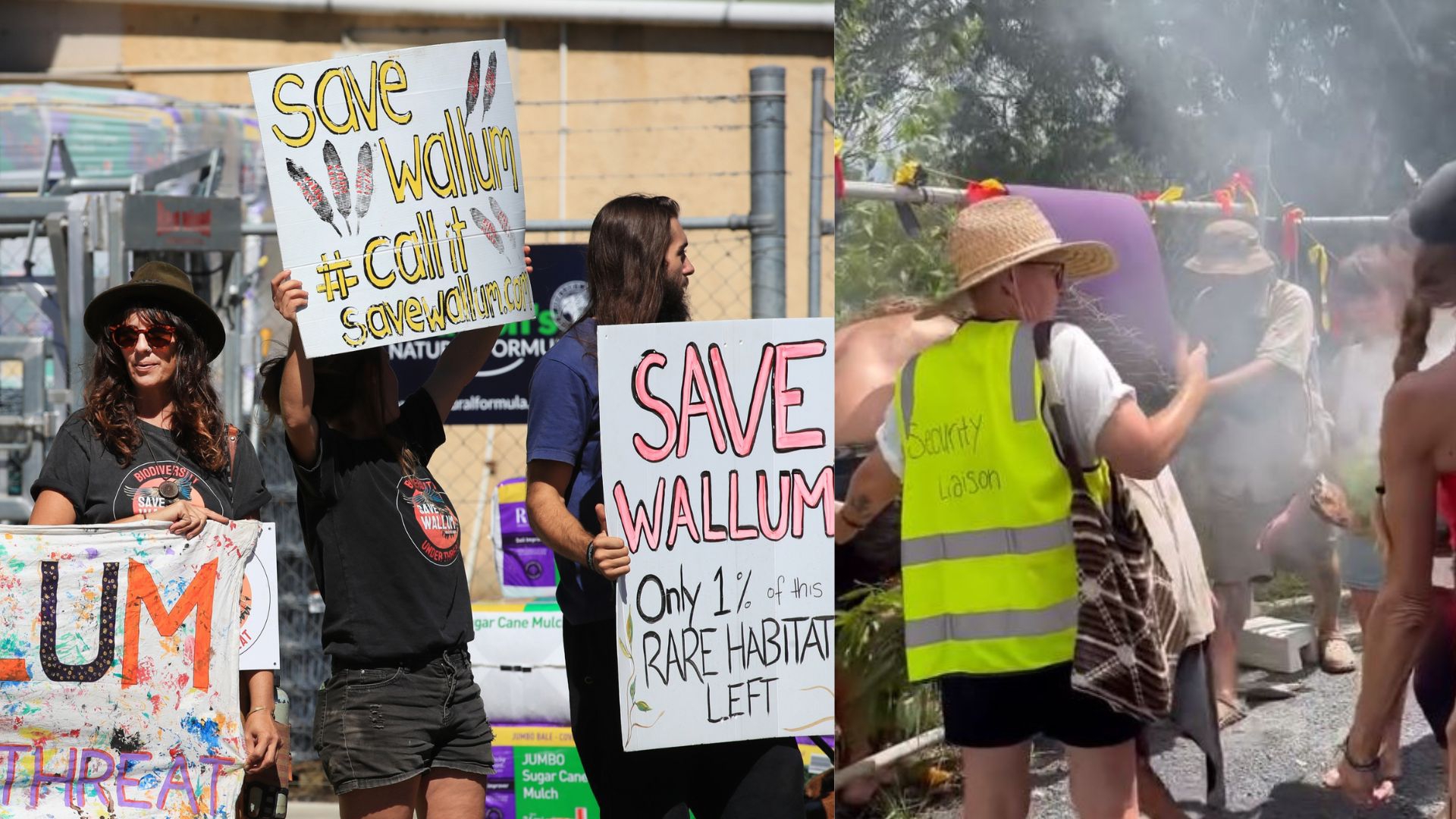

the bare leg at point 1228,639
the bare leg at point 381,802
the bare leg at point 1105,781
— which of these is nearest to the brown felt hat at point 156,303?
the bare leg at point 381,802

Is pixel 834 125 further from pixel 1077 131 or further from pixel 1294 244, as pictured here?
pixel 1294 244

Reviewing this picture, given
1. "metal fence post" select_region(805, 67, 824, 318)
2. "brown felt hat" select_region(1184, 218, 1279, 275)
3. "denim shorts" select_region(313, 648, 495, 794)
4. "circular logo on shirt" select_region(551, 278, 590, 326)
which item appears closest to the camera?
"brown felt hat" select_region(1184, 218, 1279, 275)

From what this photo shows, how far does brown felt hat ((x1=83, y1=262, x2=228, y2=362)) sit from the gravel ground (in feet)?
7.07

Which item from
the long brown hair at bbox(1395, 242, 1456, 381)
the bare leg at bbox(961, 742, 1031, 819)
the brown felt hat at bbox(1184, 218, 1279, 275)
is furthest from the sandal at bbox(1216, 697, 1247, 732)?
the brown felt hat at bbox(1184, 218, 1279, 275)

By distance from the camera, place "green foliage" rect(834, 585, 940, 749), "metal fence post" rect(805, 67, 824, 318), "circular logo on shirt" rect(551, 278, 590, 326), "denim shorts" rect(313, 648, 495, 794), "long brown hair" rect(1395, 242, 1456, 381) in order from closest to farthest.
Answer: "long brown hair" rect(1395, 242, 1456, 381) < "green foliage" rect(834, 585, 940, 749) < "denim shorts" rect(313, 648, 495, 794) < "metal fence post" rect(805, 67, 824, 318) < "circular logo on shirt" rect(551, 278, 590, 326)

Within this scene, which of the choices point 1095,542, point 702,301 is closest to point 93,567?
point 1095,542

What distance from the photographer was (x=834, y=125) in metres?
2.95

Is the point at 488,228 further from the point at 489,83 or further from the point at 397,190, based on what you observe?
the point at 489,83

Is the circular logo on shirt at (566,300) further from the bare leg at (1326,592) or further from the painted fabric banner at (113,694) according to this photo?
the bare leg at (1326,592)

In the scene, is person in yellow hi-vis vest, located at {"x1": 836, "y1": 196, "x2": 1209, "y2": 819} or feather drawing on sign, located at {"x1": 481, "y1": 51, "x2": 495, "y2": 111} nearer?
person in yellow hi-vis vest, located at {"x1": 836, "y1": 196, "x2": 1209, "y2": 819}

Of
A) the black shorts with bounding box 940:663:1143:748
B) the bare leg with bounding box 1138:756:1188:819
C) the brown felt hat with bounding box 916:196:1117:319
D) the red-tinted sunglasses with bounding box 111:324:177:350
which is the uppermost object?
the brown felt hat with bounding box 916:196:1117:319

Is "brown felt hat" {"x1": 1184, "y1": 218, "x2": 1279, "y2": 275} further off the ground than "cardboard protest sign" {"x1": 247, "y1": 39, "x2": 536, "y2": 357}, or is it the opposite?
"cardboard protest sign" {"x1": 247, "y1": 39, "x2": 536, "y2": 357}

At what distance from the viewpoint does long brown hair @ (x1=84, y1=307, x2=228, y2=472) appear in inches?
133

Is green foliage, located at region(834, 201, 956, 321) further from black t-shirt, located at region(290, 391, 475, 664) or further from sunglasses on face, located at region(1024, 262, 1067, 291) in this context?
black t-shirt, located at region(290, 391, 475, 664)
